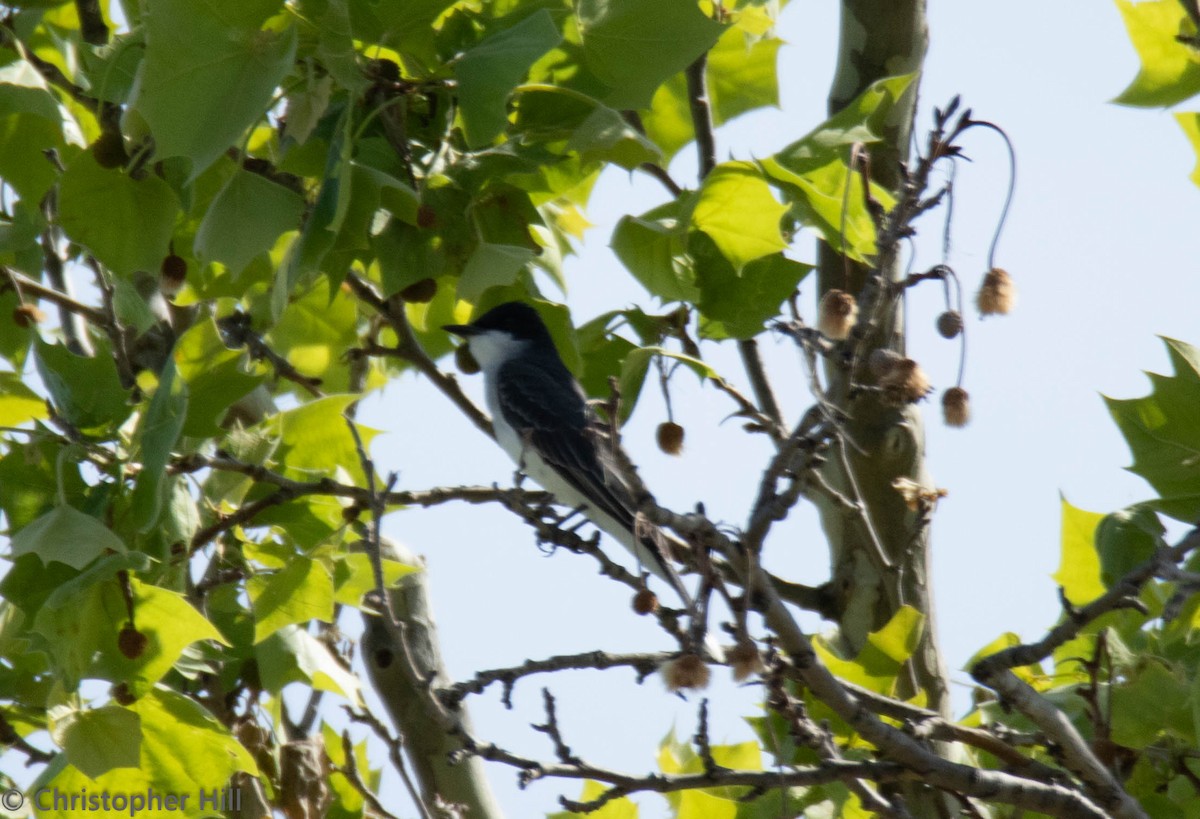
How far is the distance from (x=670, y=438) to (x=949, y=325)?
47.6 inches

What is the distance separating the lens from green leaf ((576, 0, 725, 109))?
3.25 m

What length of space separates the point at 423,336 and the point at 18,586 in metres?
2.19

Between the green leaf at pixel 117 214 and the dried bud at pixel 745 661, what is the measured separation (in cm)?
195

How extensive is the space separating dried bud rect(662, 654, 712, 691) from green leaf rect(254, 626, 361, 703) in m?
1.75

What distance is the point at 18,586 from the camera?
10.6 feet

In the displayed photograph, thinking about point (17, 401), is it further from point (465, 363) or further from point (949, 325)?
point (949, 325)

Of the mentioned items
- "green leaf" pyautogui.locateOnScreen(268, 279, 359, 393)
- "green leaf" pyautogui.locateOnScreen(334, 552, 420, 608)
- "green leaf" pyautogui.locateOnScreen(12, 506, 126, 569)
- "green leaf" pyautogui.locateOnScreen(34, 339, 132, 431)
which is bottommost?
"green leaf" pyautogui.locateOnScreen(12, 506, 126, 569)

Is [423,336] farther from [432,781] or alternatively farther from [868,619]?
[868,619]

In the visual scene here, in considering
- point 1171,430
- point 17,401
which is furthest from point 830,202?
point 17,401

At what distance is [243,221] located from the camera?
10.2ft

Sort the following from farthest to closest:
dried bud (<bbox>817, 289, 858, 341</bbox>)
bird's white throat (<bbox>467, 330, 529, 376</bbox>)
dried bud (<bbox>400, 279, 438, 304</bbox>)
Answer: bird's white throat (<bbox>467, 330, 529, 376</bbox>), dried bud (<bbox>400, 279, 438, 304</bbox>), dried bud (<bbox>817, 289, 858, 341</bbox>)

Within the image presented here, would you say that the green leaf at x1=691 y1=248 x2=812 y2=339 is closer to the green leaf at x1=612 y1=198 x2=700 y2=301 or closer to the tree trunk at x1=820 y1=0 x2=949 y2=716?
the green leaf at x1=612 y1=198 x2=700 y2=301

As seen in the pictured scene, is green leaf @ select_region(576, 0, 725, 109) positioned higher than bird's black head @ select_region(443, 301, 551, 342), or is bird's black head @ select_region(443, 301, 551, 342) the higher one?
bird's black head @ select_region(443, 301, 551, 342)

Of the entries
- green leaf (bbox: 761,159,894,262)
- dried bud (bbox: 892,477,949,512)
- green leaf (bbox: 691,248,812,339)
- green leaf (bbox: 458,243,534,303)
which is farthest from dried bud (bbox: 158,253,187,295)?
dried bud (bbox: 892,477,949,512)
